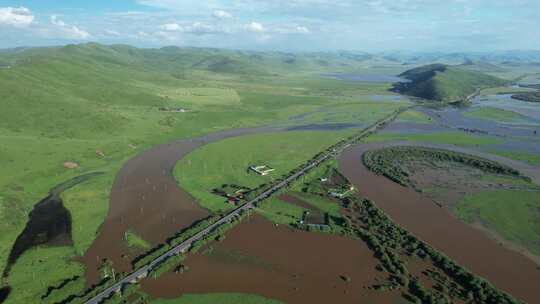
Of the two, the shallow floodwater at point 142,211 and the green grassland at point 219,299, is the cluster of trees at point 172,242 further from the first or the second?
the green grassland at point 219,299

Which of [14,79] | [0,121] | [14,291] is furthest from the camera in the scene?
[14,79]

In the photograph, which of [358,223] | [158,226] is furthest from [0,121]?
[358,223]

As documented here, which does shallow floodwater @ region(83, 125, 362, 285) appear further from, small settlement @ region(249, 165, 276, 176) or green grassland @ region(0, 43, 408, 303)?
small settlement @ region(249, 165, 276, 176)

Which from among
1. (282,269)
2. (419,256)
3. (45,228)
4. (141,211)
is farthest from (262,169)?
(45,228)

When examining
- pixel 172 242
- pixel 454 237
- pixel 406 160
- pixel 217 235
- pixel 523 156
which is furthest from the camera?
pixel 523 156

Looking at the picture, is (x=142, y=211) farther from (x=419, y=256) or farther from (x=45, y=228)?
(x=419, y=256)

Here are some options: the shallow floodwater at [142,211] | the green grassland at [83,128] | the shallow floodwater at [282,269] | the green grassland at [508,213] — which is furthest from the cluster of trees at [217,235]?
the green grassland at [508,213]

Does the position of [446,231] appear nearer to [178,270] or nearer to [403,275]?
[403,275]
